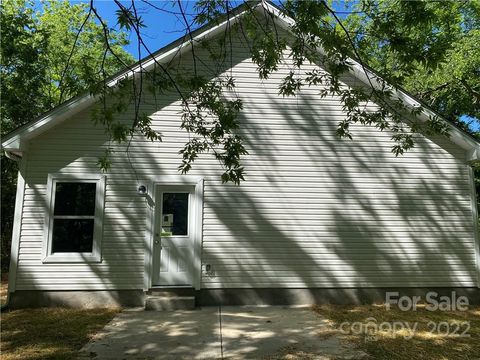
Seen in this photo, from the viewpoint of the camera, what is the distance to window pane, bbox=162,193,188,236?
309 inches

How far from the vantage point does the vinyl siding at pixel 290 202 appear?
7621 millimetres

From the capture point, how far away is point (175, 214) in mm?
7906

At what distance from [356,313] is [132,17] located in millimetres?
6211

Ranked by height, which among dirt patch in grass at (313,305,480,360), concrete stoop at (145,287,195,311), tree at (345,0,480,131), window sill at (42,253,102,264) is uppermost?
tree at (345,0,480,131)

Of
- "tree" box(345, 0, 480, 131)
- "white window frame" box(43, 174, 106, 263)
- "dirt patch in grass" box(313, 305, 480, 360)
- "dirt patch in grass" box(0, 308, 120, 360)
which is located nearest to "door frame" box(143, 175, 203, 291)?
"white window frame" box(43, 174, 106, 263)

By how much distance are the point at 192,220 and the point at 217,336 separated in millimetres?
2766

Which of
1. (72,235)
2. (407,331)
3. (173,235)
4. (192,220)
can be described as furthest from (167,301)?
(407,331)

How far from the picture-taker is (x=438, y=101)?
14.8 m

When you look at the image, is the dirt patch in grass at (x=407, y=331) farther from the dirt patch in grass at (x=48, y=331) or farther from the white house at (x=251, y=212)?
the dirt patch in grass at (x=48, y=331)

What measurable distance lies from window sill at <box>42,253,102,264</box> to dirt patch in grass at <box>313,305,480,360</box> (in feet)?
14.8

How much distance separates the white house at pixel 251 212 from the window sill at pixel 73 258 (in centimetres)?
2

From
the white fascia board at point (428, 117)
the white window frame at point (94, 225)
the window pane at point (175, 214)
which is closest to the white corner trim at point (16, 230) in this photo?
the white window frame at point (94, 225)

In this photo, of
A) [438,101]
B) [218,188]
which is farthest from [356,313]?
[438,101]

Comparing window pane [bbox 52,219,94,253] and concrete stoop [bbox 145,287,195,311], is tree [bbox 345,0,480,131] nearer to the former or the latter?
concrete stoop [bbox 145,287,195,311]
